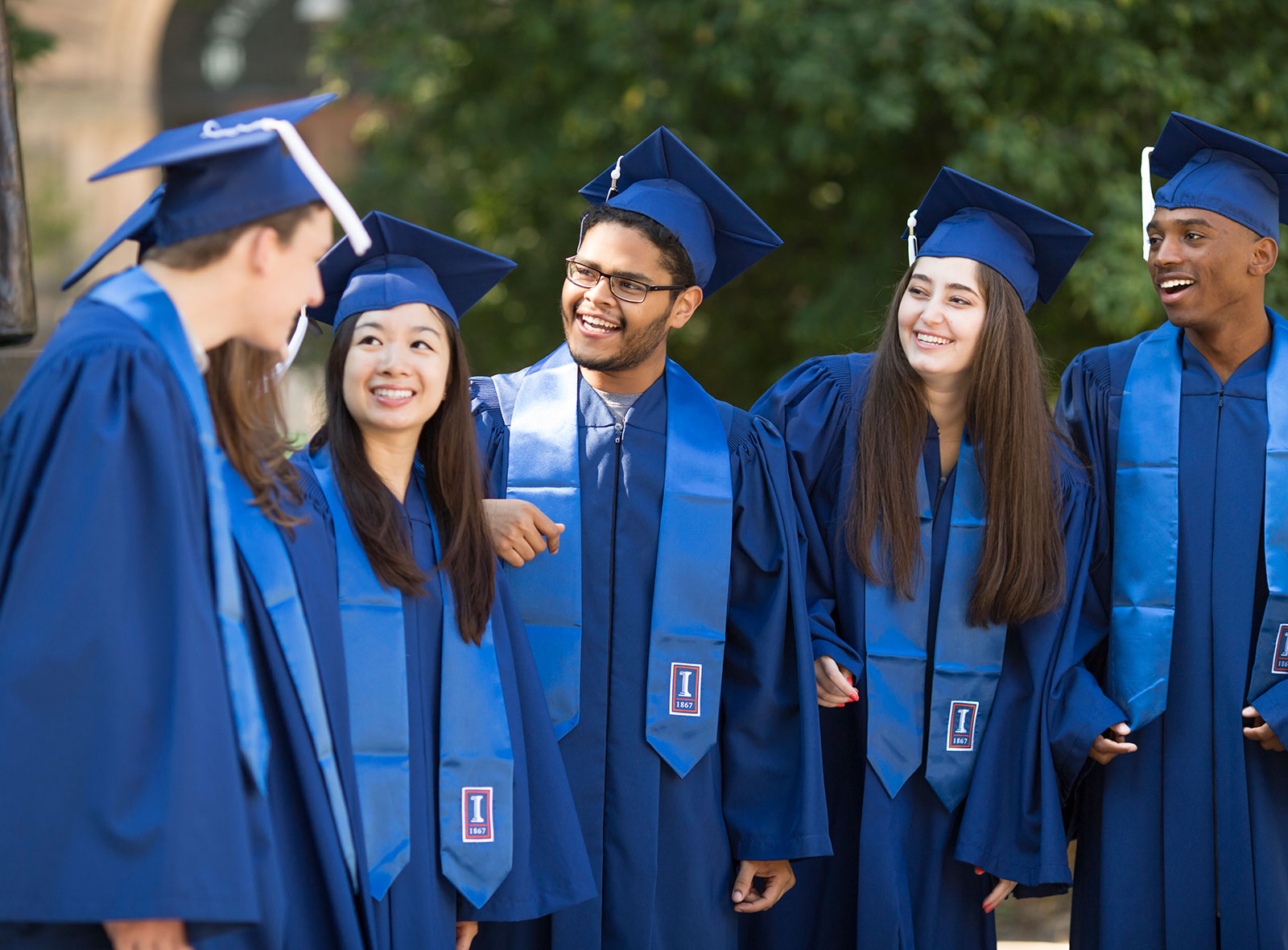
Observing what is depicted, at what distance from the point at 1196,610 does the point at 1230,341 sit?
0.72 meters

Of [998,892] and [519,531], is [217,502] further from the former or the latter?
[998,892]

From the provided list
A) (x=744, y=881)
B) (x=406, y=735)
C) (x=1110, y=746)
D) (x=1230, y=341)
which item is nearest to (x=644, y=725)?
(x=744, y=881)

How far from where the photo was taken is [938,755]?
3.18 metres

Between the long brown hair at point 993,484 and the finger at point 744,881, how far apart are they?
0.76 meters

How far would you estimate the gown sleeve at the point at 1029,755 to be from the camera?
3.12 meters

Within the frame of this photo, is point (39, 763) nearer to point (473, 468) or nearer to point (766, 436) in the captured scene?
point (473, 468)

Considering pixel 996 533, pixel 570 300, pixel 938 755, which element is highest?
pixel 570 300

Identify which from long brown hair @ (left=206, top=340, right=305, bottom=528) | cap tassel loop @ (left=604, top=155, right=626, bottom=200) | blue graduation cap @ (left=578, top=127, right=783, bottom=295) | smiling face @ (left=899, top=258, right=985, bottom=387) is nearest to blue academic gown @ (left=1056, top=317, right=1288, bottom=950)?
smiling face @ (left=899, top=258, right=985, bottom=387)

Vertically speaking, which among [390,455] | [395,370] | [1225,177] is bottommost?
[390,455]

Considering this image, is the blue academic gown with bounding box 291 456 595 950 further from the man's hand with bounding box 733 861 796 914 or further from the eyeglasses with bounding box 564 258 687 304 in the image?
the eyeglasses with bounding box 564 258 687 304

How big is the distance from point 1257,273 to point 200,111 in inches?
591

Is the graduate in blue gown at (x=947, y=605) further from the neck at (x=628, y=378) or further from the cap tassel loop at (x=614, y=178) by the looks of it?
the cap tassel loop at (x=614, y=178)

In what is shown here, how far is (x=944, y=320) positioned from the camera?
316cm

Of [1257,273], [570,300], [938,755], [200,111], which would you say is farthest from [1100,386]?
[200,111]
